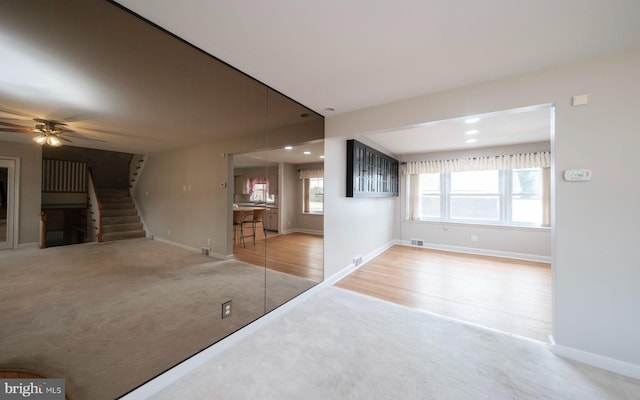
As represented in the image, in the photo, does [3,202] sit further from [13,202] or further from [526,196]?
[526,196]

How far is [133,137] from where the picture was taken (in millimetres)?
1568

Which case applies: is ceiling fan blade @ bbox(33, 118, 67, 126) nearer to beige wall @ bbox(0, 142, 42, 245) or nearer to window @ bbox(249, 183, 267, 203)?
beige wall @ bbox(0, 142, 42, 245)

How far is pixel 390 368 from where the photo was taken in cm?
169

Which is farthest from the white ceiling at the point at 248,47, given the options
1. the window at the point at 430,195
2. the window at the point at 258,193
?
the window at the point at 430,195

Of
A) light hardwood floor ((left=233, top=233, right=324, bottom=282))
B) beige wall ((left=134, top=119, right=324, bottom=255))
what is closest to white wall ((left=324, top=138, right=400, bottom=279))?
light hardwood floor ((left=233, top=233, right=324, bottom=282))

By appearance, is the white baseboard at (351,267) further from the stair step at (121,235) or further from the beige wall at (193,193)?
the stair step at (121,235)

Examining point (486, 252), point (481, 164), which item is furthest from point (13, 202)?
point (486, 252)

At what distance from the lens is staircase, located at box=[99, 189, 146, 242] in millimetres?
1456

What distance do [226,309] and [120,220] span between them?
1.09 m

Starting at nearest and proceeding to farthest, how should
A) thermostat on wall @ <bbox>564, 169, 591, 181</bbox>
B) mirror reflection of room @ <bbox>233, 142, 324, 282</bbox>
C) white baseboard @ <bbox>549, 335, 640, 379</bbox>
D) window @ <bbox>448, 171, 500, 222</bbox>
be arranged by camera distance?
white baseboard @ <bbox>549, 335, 640, 379</bbox> → thermostat on wall @ <bbox>564, 169, 591, 181</bbox> → mirror reflection of room @ <bbox>233, 142, 324, 282</bbox> → window @ <bbox>448, 171, 500, 222</bbox>

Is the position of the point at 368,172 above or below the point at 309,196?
above

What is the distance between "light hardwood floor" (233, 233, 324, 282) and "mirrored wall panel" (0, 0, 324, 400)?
69 millimetres

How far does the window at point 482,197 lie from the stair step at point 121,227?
561 centimetres

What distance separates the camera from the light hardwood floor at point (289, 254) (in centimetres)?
236
